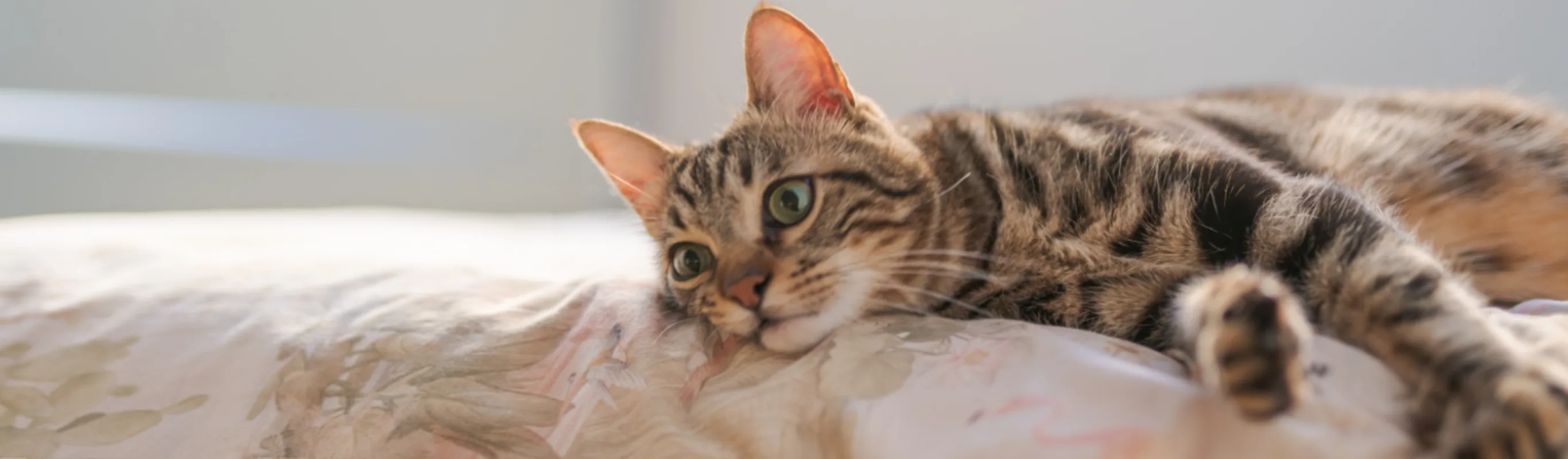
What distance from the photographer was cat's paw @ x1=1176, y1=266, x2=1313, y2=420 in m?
0.55

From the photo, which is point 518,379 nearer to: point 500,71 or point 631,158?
point 631,158

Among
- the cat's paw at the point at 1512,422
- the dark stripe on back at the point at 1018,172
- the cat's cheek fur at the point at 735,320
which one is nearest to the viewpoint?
the cat's paw at the point at 1512,422

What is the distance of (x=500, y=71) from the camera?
3.10 metres

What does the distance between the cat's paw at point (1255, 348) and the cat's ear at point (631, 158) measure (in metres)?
0.74

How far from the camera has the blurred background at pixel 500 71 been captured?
1967 mm

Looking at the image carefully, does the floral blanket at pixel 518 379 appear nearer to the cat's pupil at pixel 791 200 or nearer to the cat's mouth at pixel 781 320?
the cat's mouth at pixel 781 320

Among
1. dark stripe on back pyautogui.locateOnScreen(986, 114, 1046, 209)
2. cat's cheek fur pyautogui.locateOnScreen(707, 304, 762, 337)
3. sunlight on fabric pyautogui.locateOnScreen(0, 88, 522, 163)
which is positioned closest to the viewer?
cat's cheek fur pyautogui.locateOnScreen(707, 304, 762, 337)

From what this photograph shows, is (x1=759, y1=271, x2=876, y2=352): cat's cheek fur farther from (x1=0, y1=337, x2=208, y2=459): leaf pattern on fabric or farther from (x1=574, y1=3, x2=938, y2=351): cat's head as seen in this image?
(x1=0, y1=337, x2=208, y2=459): leaf pattern on fabric

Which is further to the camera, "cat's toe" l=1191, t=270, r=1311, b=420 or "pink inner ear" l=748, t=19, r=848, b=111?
"pink inner ear" l=748, t=19, r=848, b=111

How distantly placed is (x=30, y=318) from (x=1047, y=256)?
1136 millimetres

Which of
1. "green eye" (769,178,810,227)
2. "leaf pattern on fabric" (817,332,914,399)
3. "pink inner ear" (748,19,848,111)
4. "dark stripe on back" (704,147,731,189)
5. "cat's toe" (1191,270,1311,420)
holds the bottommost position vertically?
"leaf pattern on fabric" (817,332,914,399)

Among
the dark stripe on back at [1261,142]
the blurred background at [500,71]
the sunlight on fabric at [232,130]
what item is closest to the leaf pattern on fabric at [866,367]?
the dark stripe on back at [1261,142]

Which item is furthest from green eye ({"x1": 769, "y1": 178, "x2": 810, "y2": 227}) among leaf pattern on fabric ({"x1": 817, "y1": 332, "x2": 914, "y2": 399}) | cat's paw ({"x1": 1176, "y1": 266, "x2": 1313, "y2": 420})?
cat's paw ({"x1": 1176, "y1": 266, "x2": 1313, "y2": 420})

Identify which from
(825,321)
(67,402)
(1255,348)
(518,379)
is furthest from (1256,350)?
(67,402)
